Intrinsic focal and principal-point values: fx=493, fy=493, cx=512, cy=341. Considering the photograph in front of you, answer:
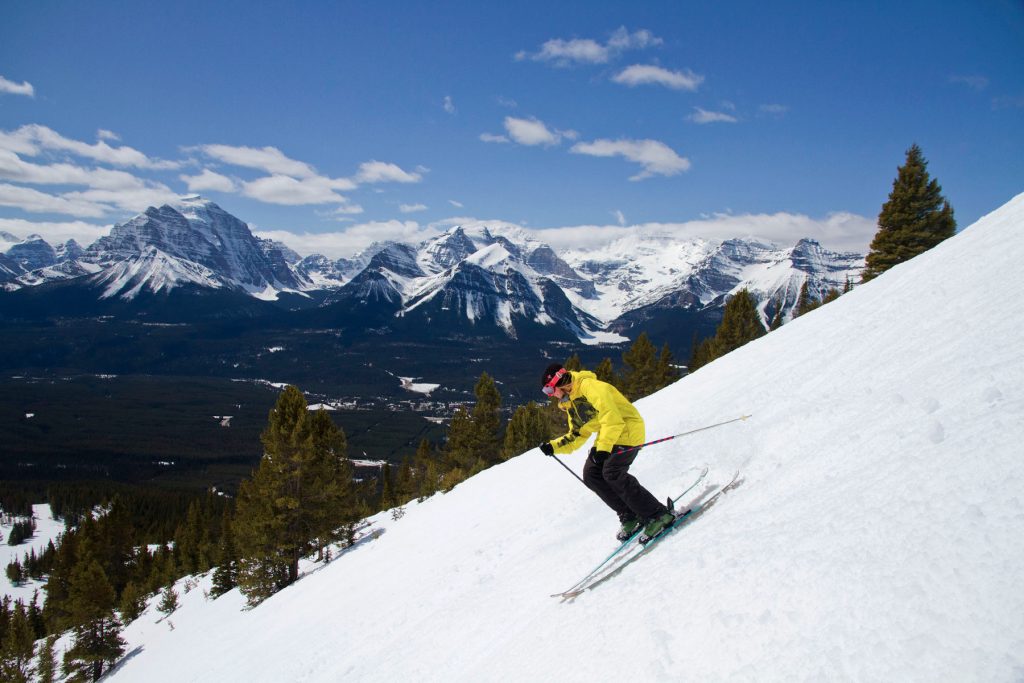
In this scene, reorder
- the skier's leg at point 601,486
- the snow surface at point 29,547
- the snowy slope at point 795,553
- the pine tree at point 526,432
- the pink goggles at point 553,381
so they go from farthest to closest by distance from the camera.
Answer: the snow surface at point 29,547 < the pine tree at point 526,432 < the pink goggles at point 553,381 < the skier's leg at point 601,486 < the snowy slope at point 795,553

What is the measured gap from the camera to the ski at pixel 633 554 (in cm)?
698

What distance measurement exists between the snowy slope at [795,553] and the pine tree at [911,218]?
29.8 m

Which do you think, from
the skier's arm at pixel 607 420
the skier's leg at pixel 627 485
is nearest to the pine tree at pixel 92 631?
the skier's leg at pixel 627 485

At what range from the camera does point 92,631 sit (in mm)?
33719

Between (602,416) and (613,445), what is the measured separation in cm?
47

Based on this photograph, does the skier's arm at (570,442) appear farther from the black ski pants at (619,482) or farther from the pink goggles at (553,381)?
the pink goggles at (553,381)

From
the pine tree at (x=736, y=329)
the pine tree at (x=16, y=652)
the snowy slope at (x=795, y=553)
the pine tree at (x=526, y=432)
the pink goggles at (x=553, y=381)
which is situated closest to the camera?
the snowy slope at (x=795, y=553)

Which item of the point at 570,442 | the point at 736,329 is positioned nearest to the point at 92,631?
the point at 570,442

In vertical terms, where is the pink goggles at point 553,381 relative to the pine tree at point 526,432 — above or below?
above

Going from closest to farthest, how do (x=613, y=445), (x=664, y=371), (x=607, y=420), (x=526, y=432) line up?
(x=607, y=420), (x=613, y=445), (x=526, y=432), (x=664, y=371)

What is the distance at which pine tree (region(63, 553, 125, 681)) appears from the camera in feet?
109

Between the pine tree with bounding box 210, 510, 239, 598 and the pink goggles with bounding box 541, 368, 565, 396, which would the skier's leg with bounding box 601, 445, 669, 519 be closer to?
the pink goggles with bounding box 541, 368, 565, 396

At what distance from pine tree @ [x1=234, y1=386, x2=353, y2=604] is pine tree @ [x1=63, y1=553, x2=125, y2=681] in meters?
15.2

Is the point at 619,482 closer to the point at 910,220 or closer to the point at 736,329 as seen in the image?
the point at 910,220
